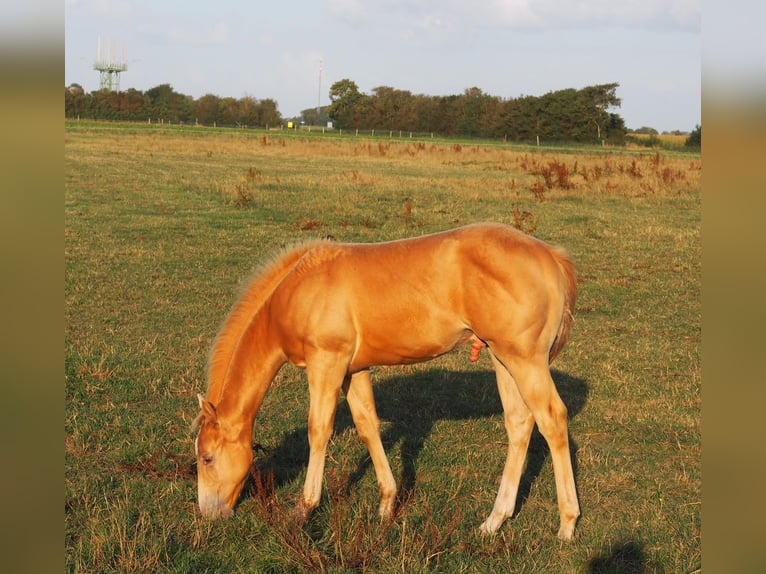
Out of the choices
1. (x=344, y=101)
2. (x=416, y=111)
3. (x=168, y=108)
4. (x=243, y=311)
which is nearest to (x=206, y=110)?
(x=168, y=108)

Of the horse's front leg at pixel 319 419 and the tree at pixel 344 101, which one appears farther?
the tree at pixel 344 101

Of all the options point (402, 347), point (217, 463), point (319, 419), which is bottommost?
point (217, 463)

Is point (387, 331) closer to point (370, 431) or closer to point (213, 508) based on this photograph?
point (370, 431)

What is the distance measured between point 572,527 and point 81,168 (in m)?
26.8

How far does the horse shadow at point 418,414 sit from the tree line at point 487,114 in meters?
65.7

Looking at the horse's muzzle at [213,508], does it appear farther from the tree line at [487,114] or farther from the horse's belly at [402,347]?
the tree line at [487,114]

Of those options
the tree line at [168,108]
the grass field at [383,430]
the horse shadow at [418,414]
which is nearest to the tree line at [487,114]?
the tree line at [168,108]

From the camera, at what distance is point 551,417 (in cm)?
452

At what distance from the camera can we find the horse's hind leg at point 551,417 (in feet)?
14.7

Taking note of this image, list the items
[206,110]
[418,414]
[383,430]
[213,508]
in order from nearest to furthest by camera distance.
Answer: [213,508] < [383,430] < [418,414] < [206,110]

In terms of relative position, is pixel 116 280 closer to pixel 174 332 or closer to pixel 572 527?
pixel 174 332

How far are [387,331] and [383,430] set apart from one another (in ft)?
6.64
